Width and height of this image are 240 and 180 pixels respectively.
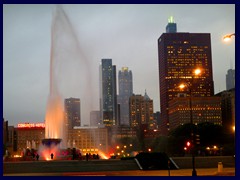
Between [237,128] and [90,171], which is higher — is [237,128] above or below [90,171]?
above

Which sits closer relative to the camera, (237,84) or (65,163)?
(237,84)

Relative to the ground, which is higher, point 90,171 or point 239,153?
point 239,153

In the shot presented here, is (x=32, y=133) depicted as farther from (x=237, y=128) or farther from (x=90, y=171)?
(x=237, y=128)

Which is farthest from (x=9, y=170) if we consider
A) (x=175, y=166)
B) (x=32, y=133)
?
(x=32, y=133)

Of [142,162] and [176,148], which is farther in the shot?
[176,148]

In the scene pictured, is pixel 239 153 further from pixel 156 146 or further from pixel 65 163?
pixel 156 146

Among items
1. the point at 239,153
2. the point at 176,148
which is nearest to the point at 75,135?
the point at 176,148

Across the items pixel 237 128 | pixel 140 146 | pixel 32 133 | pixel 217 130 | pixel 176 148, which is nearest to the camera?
pixel 237 128

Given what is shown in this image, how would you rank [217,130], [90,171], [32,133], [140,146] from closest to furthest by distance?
[90,171], [217,130], [140,146], [32,133]

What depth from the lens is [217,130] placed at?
363 feet

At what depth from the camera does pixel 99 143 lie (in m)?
188

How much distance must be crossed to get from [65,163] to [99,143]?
145166 millimetres

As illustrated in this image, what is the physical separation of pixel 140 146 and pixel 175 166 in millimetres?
96740

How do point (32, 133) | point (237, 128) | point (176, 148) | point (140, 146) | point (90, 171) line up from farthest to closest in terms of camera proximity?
1. point (32, 133)
2. point (140, 146)
3. point (176, 148)
4. point (90, 171)
5. point (237, 128)
